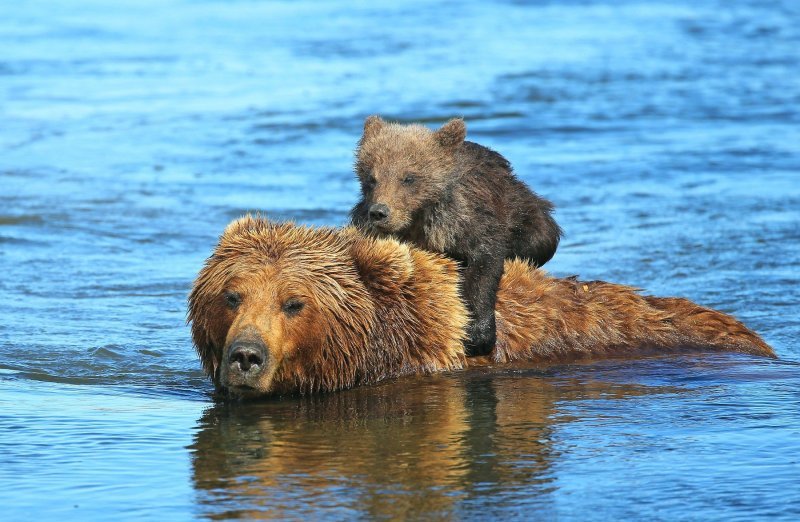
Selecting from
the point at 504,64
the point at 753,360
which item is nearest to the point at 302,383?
the point at 753,360

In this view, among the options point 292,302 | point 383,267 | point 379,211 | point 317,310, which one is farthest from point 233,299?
point 379,211

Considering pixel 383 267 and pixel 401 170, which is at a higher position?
pixel 401 170

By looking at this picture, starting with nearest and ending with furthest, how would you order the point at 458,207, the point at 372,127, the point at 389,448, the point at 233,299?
the point at 389,448 → the point at 233,299 → the point at 458,207 → the point at 372,127

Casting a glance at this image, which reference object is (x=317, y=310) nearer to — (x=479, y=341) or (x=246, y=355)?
(x=246, y=355)

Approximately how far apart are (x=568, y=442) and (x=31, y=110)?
1736 cm

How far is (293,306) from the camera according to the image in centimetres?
800

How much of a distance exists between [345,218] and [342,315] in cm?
802

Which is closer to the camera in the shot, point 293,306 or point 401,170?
point 293,306

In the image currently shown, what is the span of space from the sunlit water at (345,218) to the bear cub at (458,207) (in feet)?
2.02

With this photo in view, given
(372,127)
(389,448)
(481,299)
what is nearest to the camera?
(389,448)

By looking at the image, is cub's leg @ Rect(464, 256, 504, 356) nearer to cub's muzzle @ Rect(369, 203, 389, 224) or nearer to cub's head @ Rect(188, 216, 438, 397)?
cub's head @ Rect(188, 216, 438, 397)

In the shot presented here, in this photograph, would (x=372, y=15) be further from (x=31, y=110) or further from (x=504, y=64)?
(x=31, y=110)

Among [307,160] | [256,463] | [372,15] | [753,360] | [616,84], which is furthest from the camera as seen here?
[372,15]

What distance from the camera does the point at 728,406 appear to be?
7.95 meters
